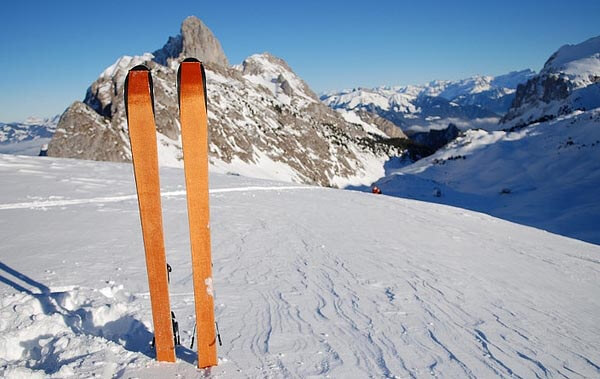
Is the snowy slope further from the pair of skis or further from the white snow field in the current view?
the pair of skis

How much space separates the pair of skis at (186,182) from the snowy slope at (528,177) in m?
24.8

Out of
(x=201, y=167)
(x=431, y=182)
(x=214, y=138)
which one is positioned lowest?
(x=431, y=182)

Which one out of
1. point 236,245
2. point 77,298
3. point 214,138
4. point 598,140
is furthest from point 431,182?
point 77,298

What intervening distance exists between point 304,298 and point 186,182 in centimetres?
337

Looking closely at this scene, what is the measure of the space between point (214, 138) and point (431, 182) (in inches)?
1641

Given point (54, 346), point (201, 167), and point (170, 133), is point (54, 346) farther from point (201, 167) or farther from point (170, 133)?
point (170, 133)

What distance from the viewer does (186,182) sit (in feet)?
12.2

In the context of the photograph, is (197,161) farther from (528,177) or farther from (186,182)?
(528,177)

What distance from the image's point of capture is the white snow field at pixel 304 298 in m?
4.25

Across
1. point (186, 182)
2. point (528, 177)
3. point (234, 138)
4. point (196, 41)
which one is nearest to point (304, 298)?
point (186, 182)

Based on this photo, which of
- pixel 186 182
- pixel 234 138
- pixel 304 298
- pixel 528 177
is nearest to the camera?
pixel 186 182

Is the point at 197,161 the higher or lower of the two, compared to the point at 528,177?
Result: higher

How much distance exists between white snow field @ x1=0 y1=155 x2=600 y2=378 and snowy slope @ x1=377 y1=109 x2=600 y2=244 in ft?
58.1

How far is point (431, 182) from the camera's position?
186ft
